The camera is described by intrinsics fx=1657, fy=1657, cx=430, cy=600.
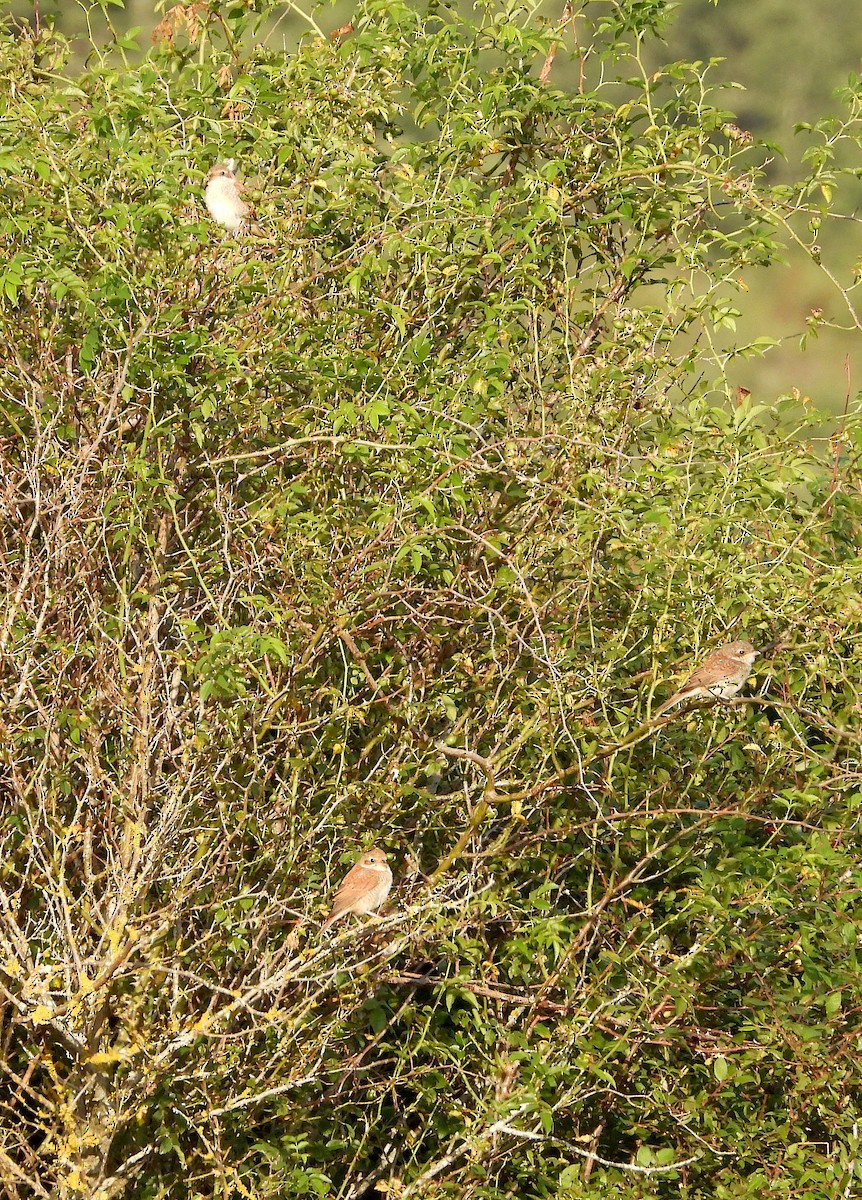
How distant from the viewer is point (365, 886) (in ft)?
16.6

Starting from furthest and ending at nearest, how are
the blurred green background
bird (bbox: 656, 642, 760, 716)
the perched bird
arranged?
the blurred green background → the perched bird → bird (bbox: 656, 642, 760, 716)

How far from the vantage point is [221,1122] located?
5141mm

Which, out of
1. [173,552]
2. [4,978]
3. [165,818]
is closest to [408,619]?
[173,552]

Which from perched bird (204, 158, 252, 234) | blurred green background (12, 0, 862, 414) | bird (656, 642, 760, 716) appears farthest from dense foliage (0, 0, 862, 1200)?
blurred green background (12, 0, 862, 414)

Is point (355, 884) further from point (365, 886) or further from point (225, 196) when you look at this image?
point (225, 196)

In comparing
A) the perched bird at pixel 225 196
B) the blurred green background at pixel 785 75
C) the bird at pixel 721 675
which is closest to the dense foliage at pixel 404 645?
the bird at pixel 721 675

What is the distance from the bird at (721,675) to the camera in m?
5.20

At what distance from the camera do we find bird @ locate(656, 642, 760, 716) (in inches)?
205

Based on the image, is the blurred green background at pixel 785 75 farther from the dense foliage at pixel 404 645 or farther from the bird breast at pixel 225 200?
the bird breast at pixel 225 200

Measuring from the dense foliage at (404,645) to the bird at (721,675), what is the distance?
74mm

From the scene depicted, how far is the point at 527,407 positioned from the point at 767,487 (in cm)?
109

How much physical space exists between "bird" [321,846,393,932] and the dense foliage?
0.08 meters

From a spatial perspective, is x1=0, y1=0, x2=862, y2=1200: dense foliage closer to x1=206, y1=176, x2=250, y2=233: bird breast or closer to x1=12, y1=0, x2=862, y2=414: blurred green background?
x1=206, y1=176, x2=250, y2=233: bird breast

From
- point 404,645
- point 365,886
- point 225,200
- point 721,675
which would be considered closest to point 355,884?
point 365,886
